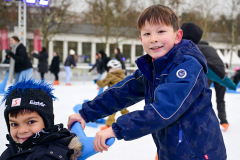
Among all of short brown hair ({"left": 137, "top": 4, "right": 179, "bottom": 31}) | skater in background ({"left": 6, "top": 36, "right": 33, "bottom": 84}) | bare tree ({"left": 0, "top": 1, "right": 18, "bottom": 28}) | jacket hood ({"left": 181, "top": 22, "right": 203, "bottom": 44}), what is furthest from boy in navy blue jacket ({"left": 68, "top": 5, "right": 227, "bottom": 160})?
bare tree ({"left": 0, "top": 1, "right": 18, "bottom": 28})

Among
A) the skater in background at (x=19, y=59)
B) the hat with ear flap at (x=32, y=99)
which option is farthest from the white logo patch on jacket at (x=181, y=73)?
the skater in background at (x=19, y=59)

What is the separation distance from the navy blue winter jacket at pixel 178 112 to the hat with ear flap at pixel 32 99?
57 centimetres

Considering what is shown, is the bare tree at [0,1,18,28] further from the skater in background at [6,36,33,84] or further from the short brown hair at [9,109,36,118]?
the short brown hair at [9,109,36,118]

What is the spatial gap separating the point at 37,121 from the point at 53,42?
1350 inches

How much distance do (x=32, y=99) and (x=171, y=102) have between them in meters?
0.83

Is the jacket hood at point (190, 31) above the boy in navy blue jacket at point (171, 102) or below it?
above

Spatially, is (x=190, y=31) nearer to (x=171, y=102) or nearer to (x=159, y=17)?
(x=159, y=17)

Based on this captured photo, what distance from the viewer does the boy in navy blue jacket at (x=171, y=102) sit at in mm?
1231

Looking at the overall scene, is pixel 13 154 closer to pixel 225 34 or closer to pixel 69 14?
pixel 69 14

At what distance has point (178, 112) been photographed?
1.25 m

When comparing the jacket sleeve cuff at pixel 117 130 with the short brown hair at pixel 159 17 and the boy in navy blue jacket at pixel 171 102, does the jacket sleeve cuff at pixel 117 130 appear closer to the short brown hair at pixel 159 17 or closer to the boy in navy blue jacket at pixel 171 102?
the boy in navy blue jacket at pixel 171 102

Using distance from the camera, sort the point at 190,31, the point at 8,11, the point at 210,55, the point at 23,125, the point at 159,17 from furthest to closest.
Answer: the point at 8,11, the point at 210,55, the point at 190,31, the point at 23,125, the point at 159,17

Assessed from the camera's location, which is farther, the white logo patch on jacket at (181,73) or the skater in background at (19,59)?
the skater in background at (19,59)

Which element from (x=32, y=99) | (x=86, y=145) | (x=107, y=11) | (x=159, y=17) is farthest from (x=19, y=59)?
(x=107, y=11)
